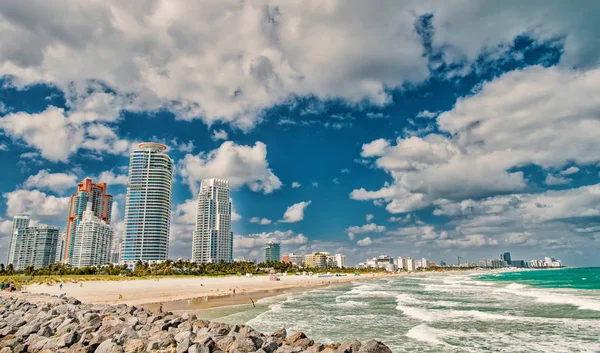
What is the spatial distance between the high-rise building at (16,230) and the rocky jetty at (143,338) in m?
206

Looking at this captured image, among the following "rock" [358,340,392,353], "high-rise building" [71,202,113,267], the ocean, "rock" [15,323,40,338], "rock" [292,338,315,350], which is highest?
"high-rise building" [71,202,113,267]

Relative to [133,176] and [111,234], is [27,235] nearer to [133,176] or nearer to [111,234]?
[111,234]

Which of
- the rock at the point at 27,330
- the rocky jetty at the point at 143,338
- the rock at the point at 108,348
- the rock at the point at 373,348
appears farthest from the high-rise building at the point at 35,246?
the rock at the point at 373,348

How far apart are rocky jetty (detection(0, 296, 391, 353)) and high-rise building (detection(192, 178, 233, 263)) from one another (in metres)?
172

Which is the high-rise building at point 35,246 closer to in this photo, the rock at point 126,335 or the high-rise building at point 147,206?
the high-rise building at point 147,206

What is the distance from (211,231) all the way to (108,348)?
598 ft

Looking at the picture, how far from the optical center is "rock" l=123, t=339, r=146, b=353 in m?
13.5

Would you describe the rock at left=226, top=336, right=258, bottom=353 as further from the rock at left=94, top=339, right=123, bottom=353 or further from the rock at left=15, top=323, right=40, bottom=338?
the rock at left=15, top=323, right=40, bottom=338

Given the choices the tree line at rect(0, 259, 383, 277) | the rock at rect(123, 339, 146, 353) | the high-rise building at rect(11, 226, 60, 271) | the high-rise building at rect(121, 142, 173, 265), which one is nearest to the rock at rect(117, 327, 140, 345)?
the rock at rect(123, 339, 146, 353)

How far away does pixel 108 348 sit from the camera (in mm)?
13469

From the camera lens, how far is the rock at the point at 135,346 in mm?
13461

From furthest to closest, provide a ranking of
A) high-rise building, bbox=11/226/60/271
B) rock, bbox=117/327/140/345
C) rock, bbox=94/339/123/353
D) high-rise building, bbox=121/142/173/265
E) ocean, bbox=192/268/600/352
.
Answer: high-rise building, bbox=11/226/60/271, high-rise building, bbox=121/142/173/265, ocean, bbox=192/268/600/352, rock, bbox=117/327/140/345, rock, bbox=94/339/123/353

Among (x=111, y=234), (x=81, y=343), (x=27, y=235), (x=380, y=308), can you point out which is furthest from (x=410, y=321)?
(x=27, y=235)

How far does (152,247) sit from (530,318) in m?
142
